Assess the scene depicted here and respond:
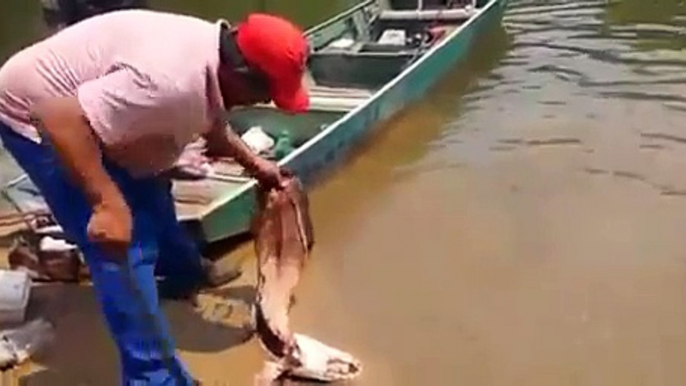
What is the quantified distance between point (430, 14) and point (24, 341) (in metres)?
6.05

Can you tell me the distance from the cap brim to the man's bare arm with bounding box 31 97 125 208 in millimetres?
591

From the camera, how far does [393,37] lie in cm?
970

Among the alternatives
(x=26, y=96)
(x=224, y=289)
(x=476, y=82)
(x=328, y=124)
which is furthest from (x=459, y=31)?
(x=26, y=96)

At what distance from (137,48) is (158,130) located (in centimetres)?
28

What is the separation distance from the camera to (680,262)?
596cm

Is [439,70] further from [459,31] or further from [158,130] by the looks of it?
[158,130]

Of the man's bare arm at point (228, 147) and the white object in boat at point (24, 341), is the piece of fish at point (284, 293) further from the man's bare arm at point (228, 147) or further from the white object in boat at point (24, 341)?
the white object in boat at point (24, 341)

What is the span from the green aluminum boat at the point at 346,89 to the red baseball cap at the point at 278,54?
73.8 inches

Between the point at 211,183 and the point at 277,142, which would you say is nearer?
the point at 211,183

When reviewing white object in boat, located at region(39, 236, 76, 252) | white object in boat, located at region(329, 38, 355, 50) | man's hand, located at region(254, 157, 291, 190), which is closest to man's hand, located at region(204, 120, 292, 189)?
man's hand, located at region(254, 157, 291, 190)

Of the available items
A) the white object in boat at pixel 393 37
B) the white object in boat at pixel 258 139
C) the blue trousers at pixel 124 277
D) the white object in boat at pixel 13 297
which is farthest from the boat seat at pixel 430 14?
the blue trousers at pixel 124 277

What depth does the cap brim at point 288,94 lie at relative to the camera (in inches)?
146

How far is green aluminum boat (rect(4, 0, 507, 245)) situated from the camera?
19.0ft

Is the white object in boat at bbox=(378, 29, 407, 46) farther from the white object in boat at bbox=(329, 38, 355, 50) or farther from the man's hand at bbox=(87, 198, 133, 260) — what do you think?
the man's hand at bbox=(87, 198, 133, 260)
